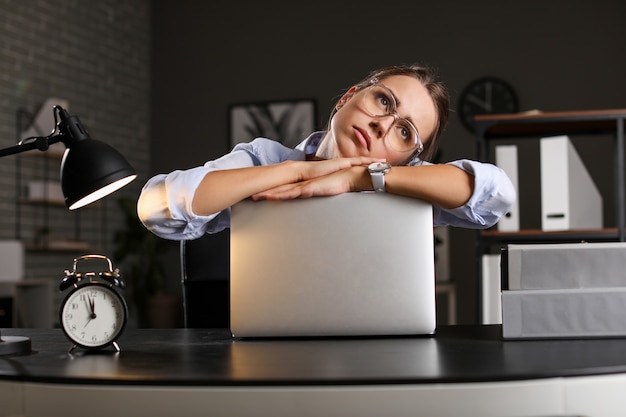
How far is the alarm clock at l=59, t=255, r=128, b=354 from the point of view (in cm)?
106

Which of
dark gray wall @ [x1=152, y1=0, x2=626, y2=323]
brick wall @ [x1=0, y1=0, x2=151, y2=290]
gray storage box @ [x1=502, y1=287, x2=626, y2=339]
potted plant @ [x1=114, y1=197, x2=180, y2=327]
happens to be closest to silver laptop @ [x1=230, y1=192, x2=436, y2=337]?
gray storage box @ [x1=502, y1=287, x2=626, y2=339]

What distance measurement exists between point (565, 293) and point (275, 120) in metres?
5.58

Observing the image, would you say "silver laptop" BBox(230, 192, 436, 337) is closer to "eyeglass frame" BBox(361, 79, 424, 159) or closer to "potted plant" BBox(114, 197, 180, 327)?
"eyeglass frame" BBox(361, 79, 424, 159)

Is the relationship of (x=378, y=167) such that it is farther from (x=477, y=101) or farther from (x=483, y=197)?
(x=477, y=101)

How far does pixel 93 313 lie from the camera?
1.07 meters

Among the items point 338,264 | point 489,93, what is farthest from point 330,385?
point 489,93

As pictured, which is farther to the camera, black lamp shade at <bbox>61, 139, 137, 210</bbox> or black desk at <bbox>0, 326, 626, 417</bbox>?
black lamp shade at <bbox>61, 139, 137, 210</bbox>

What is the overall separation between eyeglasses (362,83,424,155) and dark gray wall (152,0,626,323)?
4643 millimetres

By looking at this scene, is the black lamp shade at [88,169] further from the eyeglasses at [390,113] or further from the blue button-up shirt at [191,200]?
the eyeglasses at [390,113]

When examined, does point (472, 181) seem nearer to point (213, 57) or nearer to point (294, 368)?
point (294, 368)

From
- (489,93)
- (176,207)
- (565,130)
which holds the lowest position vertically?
(176,207)

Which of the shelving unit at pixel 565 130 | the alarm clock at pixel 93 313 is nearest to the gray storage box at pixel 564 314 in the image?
the alarm clock at pixel 93 313

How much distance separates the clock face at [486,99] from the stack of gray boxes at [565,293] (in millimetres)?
5093

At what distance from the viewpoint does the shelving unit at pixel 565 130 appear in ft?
11.6
